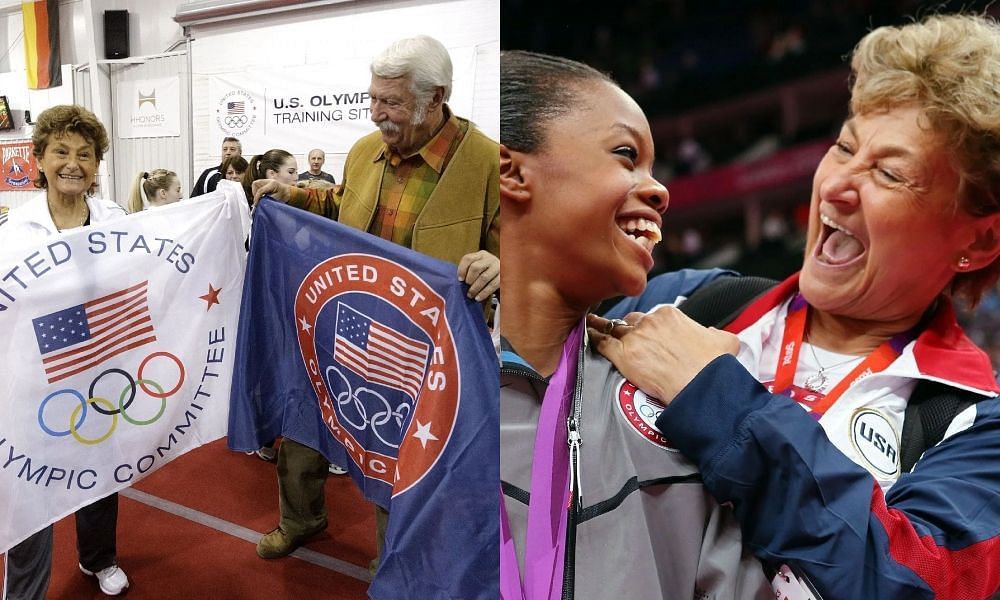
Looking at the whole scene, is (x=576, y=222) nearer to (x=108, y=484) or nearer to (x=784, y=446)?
(x=784, y=446)

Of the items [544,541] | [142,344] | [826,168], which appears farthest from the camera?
[142,344]

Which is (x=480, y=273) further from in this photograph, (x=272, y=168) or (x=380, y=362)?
Result: (x=272, y=168)

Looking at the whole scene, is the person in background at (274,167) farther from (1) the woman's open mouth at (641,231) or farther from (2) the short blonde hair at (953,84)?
(2) the short blonde hair at (953,84)

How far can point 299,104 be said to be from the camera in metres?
1.13

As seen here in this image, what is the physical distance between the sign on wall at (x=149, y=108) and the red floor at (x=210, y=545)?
69 centimetres

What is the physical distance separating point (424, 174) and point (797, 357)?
28.2 inches

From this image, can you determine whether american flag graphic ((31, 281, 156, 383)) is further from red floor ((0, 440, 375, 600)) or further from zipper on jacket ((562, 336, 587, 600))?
zipper on jacket ((562, 336, 587, 600))

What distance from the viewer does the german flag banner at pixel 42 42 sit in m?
1.16

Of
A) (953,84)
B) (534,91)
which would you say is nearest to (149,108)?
(534,91)

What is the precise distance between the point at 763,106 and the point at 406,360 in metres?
0.79

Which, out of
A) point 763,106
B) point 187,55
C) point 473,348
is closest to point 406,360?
point 473,348

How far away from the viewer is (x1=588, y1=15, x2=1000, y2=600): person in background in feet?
1.67

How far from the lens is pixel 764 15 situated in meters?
0.54

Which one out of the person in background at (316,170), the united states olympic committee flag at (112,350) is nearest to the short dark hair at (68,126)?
the united states olympic committee flag at (112,350)
